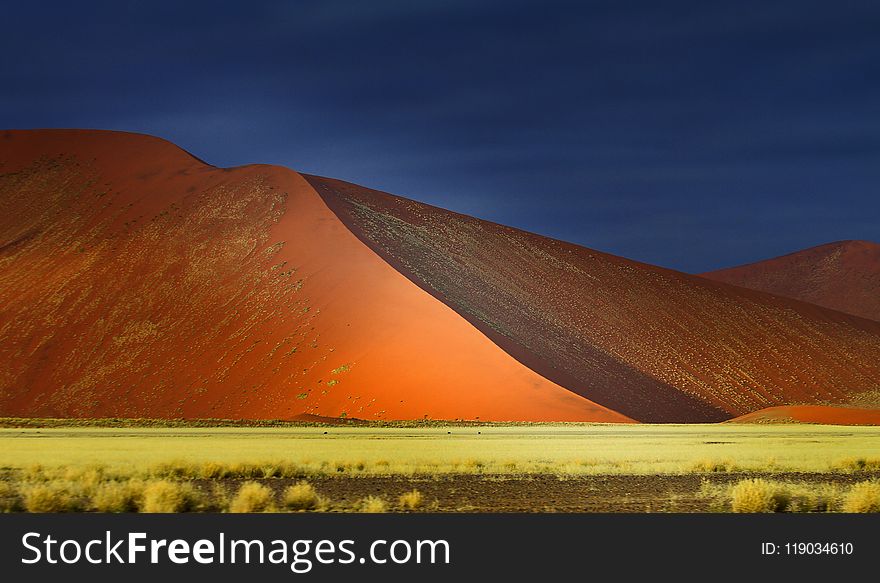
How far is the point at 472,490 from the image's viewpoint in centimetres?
2570

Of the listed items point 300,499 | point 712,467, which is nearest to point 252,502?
point 300,499

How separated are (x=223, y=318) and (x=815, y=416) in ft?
172

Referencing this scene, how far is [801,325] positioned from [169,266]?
8681 centimetres

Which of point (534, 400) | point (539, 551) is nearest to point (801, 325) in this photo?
point (534, 400)

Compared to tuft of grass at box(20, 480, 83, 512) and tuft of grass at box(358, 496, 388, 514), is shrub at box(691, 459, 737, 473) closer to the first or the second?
tuft of grass at box(358, 496, 388, 514)

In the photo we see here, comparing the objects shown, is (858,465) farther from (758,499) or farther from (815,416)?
(815,416)

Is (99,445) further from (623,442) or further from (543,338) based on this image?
(543,338)

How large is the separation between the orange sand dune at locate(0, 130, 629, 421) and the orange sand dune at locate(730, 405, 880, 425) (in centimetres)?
1777

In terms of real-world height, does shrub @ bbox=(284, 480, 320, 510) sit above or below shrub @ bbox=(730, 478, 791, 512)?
above

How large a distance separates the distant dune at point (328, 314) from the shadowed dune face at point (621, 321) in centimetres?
39

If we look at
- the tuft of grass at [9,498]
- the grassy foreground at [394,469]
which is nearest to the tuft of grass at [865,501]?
the grassy foreground at [394,469]

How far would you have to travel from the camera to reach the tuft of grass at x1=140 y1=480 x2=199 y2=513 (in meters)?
19.3

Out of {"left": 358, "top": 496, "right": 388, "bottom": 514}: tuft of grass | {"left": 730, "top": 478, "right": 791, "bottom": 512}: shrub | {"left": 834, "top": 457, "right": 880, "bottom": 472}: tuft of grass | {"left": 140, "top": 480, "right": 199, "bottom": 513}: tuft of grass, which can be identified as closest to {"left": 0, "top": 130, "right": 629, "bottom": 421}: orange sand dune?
{"left": 834, "top": 457, "right": 880, "bottom": 472}: tuft of grass

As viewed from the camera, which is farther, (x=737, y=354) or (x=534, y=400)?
(x=737, y=354)
